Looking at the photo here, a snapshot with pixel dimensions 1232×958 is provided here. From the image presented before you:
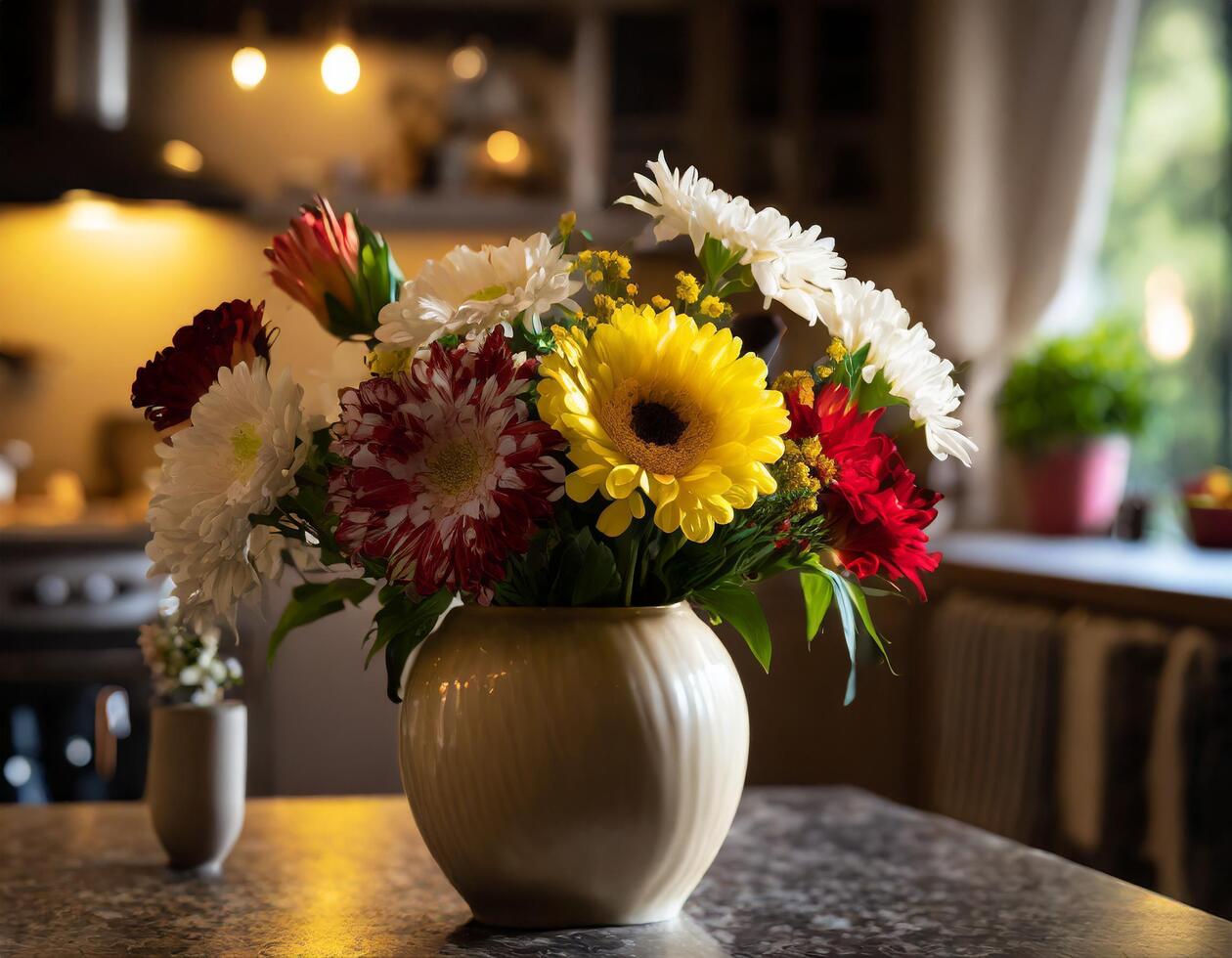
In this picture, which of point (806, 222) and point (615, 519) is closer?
point (615, 519)

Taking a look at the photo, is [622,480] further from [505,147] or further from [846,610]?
[505,147]

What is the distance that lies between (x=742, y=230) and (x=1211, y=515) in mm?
2072

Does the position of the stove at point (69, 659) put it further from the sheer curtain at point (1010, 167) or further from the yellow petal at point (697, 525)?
the yellow petal at point (697, 525)

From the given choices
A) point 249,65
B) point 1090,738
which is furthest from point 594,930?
point 1090,738

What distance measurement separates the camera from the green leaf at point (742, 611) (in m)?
0.81

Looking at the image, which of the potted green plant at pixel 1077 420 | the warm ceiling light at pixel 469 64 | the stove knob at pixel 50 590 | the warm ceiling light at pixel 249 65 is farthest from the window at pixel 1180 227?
the stove knob at pixel 50 590

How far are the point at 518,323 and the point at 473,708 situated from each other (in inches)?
8.2

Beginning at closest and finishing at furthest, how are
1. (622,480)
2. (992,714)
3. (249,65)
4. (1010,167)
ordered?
(622,480)
(249,65)
(992,714)
(1010,167)

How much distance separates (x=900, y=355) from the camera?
31.4 inches

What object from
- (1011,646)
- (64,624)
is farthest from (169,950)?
(64,624)

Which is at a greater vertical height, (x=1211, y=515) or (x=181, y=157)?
(x=181, y=157)

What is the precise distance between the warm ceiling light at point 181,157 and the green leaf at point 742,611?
116 inches

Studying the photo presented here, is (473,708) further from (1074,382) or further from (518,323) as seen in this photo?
(1074,382)

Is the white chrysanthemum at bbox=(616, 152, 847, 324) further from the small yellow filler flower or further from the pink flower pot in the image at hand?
the pink flower pot
